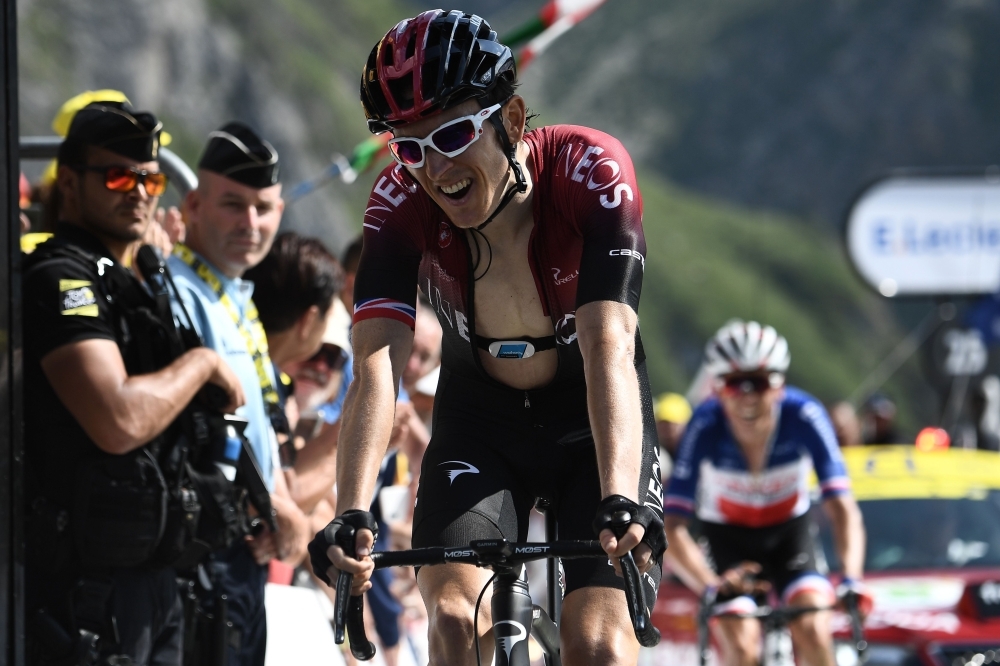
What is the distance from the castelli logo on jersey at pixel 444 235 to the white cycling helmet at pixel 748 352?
4349mm

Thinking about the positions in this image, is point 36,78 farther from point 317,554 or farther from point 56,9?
point 317,554

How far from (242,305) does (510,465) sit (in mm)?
1612

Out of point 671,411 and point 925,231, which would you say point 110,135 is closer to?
point 671,411

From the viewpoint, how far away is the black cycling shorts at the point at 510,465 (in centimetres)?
387

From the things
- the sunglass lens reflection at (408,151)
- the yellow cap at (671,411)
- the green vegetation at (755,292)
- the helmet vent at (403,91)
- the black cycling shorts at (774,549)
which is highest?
the green vegetation at (755,292)

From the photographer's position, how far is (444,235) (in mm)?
4074

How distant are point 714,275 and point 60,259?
82.4m

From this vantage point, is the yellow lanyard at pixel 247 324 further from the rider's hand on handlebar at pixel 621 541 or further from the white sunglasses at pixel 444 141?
the rider's hand on handlebar at pixel 621 541

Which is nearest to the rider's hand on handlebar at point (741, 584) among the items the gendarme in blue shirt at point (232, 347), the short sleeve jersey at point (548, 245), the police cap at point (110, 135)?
the gendarme in blue shirt at point (232, 347)

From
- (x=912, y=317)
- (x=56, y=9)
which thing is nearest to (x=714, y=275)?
(x=912, y=317)

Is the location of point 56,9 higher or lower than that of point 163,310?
higher

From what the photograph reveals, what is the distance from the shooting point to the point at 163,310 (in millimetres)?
4715

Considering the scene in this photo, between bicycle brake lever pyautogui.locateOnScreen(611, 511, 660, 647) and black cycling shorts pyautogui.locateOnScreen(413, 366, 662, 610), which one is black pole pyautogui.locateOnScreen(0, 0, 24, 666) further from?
bicycle brake lever pyautogui.locateOnScreen(611, 511, 660, 647)

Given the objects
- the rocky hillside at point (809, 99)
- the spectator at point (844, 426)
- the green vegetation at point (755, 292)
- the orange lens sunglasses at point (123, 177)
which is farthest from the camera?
the rocky hillside at point (809, 99)
